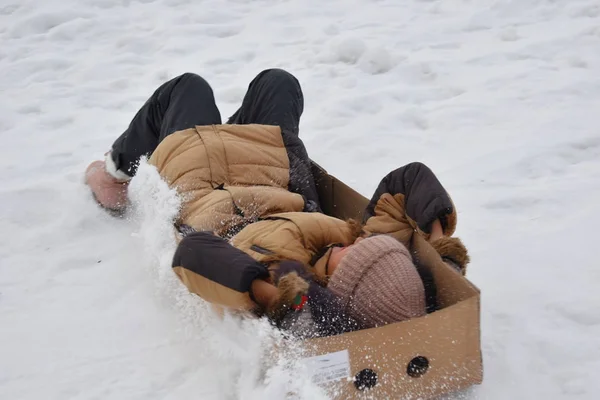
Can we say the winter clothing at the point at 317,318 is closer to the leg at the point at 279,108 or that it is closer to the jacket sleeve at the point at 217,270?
the jacket sleeve at the point at 217,270

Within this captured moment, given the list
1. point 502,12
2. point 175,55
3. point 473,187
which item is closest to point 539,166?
point 473,187

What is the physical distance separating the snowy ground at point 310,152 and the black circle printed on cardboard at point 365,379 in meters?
0.13

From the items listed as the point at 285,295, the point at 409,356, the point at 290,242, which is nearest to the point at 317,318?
the point at 285,295

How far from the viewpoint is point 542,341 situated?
1726 millimetres

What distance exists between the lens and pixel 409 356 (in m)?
1.43

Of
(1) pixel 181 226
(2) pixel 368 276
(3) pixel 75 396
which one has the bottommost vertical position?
(3) pixel 75 396

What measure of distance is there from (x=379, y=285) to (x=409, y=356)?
6.8 inches

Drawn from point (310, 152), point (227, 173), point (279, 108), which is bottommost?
point (310, 152)

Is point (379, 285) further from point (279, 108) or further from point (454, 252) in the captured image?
point (279, 108)

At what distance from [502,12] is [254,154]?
255 centimetres

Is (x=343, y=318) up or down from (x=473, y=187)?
up

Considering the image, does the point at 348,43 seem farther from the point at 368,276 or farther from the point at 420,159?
the point at 368,276

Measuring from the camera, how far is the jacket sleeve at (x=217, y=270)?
152cm

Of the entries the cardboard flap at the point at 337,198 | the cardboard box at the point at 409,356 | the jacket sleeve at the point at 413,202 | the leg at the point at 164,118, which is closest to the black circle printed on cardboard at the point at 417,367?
the cardboard box at the point at 409,356
